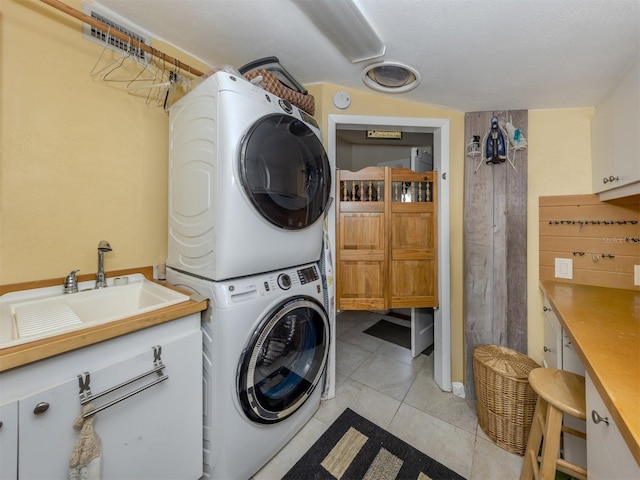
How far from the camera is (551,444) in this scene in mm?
1024

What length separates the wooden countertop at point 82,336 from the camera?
0.67 metres

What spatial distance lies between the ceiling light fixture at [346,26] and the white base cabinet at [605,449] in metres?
1.63

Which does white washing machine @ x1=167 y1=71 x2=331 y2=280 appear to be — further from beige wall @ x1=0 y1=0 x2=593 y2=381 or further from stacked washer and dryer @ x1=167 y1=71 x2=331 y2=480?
beige wall @ x1=0 y1=0 x2=593 y2=381

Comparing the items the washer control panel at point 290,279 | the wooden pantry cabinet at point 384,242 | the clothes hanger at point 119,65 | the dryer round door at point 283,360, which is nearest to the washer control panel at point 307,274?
the washer control panel at point 290,279

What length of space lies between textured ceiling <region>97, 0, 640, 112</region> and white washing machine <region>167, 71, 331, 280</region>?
1.13 feet

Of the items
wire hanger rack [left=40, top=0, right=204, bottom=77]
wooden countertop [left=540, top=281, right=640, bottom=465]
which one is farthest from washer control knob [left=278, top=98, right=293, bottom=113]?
wooden countertop [left=540, top=281, right=640, bottom=465]

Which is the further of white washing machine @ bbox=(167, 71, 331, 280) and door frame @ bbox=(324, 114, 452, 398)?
door frame @ bbox=(324, 114, 452, 398)

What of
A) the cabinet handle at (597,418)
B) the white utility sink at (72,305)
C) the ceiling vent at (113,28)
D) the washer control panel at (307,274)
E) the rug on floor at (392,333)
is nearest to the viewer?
the cabinet handle at (597,418)

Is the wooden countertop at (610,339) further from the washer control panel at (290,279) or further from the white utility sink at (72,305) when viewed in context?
the white utility sink at (72,305)

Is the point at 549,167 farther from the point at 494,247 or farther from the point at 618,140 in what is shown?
the point at 494,247

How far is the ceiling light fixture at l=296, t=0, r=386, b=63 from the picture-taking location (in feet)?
3.39

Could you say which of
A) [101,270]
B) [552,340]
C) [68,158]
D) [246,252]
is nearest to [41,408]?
[101,270]

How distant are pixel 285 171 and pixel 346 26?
2.33 feet

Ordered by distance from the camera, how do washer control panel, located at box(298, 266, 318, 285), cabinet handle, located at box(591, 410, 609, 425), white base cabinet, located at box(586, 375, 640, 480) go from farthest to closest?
washer control panel, located at box(298, 266, 318, 285) → cabinet handle, located at box(591, 410, 609, 425) → white base cabinet, located at box(586, 375, 640, 480)
